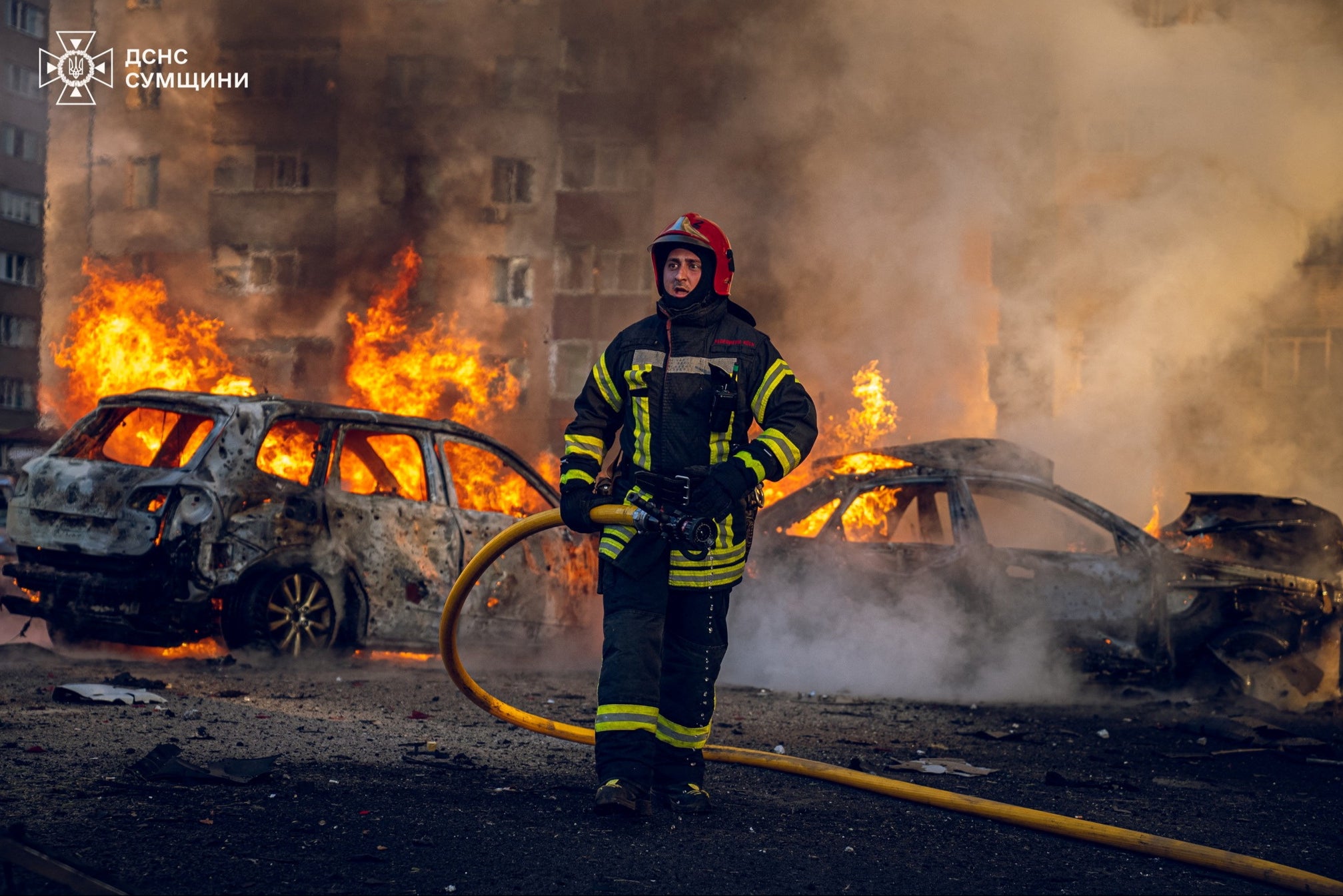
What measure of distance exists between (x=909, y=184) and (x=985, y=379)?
3.36m

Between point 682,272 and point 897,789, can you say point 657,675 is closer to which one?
point 897,789

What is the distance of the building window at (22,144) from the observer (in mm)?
53094

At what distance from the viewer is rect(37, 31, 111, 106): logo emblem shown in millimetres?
38000

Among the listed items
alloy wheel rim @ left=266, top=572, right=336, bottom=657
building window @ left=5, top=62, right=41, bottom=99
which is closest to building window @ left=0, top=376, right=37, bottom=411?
building window @ left=5, top=62, right=41, bottom=99

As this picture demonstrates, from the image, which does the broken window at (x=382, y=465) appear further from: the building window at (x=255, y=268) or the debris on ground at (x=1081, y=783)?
the building window at (x=255, y=268)

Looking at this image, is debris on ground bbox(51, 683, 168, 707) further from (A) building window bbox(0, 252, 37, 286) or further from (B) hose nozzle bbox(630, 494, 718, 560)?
(A) building window bbox(0, 252, 37, 286)

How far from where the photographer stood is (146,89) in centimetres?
3788

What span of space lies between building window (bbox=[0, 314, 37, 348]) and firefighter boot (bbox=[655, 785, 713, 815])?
5035 cm

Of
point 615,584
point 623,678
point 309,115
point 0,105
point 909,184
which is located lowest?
point 623,678

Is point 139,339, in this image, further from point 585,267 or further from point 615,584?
point 615,584

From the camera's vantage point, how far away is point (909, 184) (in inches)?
852

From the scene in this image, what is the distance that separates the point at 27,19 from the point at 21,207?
300 inches

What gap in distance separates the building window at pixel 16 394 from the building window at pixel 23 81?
496 inches

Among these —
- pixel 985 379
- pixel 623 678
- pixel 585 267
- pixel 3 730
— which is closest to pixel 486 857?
pixel 623 678
